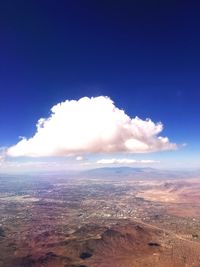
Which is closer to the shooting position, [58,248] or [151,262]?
[151,262]

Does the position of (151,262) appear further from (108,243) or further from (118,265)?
(108,243)

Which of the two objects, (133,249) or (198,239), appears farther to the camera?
(198,239)

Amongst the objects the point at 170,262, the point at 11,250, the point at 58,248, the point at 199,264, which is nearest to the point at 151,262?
the point at 170,262

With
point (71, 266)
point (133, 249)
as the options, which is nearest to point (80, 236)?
point (133, 249)

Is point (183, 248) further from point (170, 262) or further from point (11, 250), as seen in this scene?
point (11, 250)

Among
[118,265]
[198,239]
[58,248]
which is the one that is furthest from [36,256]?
[198,239]

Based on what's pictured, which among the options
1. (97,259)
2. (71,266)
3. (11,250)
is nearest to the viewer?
(71,266)

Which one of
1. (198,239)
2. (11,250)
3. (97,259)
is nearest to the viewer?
(97,259)

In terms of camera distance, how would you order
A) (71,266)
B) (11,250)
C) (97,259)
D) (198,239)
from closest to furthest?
1. (71,266)
2. (97,259)
3. (11,250)
4. (198,239)

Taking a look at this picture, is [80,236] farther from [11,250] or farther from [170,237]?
[170,237]
